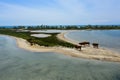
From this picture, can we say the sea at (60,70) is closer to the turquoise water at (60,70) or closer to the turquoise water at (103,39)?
the turquoise water at (60,70)

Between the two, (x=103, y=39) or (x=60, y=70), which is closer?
(x=60, y=70)

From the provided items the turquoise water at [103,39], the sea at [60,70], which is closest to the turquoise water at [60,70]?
the sea at [60,70]

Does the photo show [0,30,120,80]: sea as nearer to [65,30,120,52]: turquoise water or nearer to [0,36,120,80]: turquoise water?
[0,36,120,80]: turquoise water

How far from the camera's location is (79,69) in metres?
Answer: 22.0

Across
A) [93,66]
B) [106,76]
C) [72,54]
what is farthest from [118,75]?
[72,54]

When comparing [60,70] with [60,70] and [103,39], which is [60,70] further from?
[103,39]

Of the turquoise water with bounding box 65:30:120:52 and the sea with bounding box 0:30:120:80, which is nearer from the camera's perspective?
the sea with bounding box 0:30:120:80

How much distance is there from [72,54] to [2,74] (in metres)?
13.5

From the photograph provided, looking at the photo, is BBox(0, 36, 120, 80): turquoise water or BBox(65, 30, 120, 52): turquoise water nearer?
BBox(0, 36, 120, 80): turquoise water

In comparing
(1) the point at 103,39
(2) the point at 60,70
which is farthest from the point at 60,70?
(1) the point at 103,39

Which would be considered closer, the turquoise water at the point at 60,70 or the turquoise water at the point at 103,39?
the turquoise water at the point at 60,70

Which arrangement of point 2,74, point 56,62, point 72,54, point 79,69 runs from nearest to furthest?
point 2,74, point 79,69, point 56,62, point 72,54

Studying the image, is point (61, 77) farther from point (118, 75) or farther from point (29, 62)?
point (29, 62)

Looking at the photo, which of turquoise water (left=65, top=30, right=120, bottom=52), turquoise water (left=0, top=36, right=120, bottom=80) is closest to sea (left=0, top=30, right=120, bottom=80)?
turquoise water (left=0, top=36, right=120, bottom=80)
